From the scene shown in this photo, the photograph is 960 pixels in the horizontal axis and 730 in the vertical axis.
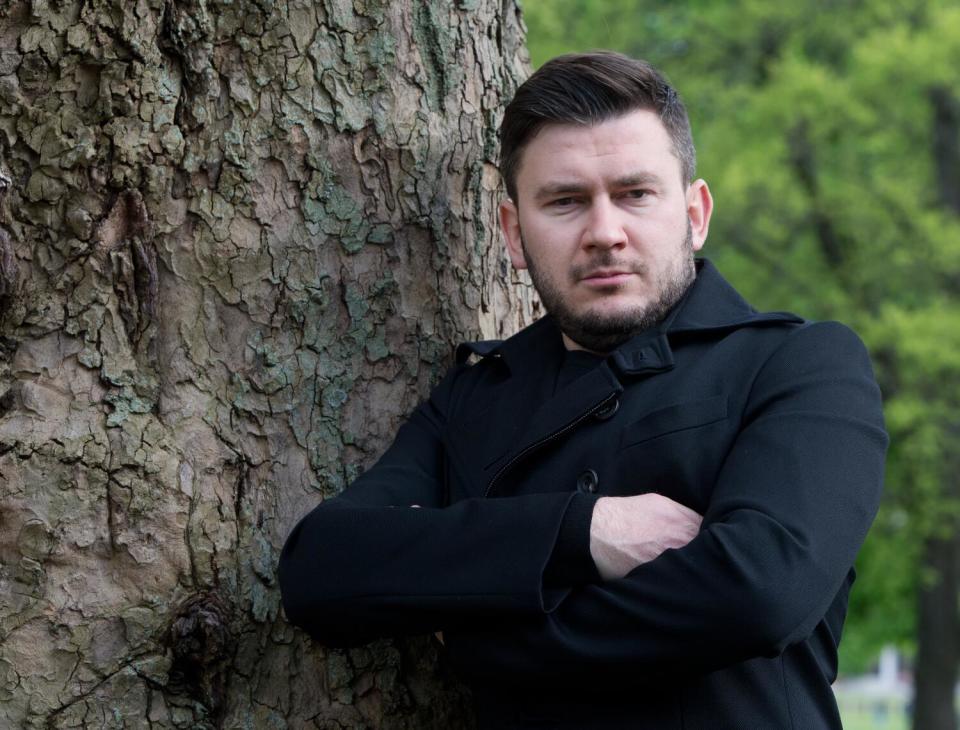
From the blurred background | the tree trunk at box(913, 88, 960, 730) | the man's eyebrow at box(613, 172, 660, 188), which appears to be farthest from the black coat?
the tree trunk at box(913, 88, 960, 730)

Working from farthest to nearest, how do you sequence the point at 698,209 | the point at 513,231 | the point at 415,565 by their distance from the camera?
the point at 513,231, the point at 698,209, the point at 415,565

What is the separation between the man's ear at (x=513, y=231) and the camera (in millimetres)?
2896

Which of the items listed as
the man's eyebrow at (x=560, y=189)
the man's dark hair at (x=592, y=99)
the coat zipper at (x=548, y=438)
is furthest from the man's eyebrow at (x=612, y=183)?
the coat zipper at (x=548, y=438)

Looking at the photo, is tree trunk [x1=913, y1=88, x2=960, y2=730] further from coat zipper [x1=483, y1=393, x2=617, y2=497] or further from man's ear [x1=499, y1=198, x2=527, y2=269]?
coat zipper [x1=483, y1=393, x2=617, y2=497]

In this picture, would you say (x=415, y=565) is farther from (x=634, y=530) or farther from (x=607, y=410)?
(x=607, y=410)

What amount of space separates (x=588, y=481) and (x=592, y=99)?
2.68 feet

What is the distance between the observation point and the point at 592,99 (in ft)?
8.69

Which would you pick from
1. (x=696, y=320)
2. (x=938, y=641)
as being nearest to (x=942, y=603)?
(x=938, y=641)

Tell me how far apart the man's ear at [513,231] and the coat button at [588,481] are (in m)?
0.60

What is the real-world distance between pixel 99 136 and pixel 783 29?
45.5 ft

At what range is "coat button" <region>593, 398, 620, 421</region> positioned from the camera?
2.54 m

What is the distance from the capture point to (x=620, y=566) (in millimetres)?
2242

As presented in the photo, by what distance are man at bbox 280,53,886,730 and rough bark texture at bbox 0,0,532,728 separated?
0.32 m

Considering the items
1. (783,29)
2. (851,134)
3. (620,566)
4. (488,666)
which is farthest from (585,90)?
(783,29)
